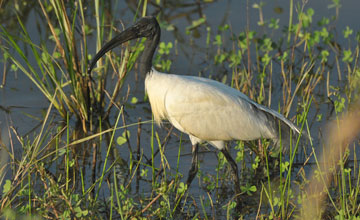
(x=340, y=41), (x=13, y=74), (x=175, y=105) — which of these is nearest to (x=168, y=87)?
(x=175, y=105)

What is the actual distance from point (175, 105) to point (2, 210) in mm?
1482

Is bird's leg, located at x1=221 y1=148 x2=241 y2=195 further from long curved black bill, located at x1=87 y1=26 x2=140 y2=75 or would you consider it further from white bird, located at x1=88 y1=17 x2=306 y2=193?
long curved black bill, located at x1=87 y1=26 x2=140 y2=75

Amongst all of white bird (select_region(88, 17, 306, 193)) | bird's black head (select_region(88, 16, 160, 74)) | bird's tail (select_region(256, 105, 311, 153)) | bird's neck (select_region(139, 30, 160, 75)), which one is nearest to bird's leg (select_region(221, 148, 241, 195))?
white bird (select_region(88, 17, 306, 193))

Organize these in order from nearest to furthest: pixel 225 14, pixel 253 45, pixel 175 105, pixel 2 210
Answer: pixel 2 210, pixel 175 105, pixel 253 45, pixel 225 14

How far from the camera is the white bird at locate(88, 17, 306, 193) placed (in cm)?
483

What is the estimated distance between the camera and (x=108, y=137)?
5.57 meters

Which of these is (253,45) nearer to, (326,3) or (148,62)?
(326,3)

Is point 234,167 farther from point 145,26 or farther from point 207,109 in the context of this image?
point 145,26

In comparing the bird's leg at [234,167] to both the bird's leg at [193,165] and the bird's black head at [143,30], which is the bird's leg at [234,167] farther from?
the bird's black head at [143,30]

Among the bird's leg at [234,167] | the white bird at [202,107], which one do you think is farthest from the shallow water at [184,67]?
the white bird at [202,107]

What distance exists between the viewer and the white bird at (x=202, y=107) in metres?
4.83

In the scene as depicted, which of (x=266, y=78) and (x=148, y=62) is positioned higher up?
(x=148, y=62)

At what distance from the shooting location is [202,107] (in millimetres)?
4879

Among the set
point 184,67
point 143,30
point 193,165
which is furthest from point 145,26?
point 184,67
